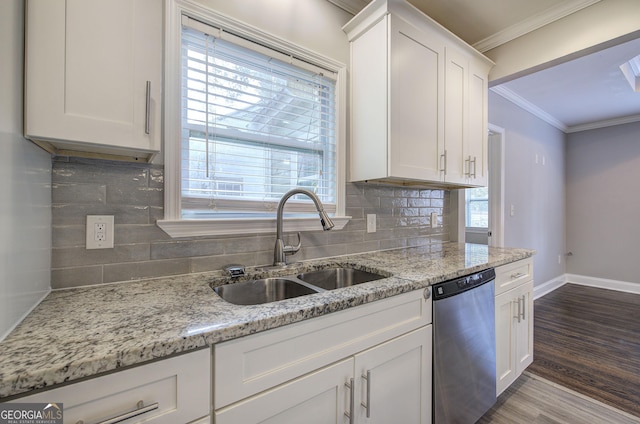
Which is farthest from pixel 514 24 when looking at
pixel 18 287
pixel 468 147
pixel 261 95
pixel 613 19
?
pixel 18 287

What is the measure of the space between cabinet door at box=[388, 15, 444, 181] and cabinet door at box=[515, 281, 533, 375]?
98cm

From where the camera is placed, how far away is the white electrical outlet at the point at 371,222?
1883mm

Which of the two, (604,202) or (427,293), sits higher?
(604,202)

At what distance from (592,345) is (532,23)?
8.97ft

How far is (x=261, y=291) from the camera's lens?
129 centimetres

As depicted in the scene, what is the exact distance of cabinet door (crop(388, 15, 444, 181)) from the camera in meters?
1.56

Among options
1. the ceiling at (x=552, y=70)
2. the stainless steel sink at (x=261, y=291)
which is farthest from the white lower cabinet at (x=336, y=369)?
the ceiling at (x=552, y=70)

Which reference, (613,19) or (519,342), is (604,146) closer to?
(613,19)

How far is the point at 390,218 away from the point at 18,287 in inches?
72.1

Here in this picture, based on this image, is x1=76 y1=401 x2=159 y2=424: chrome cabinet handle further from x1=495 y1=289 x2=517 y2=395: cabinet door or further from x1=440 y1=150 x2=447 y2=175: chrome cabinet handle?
x1=440 y1=150 x2=447 y2=175: chrome cabinet handle

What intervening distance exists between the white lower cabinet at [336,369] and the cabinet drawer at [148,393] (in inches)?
1.7

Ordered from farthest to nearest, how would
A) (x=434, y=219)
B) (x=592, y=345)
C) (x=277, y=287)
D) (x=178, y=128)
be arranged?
(x=592, y=345) < (x=434, y=219) < (x=277, y=287) < (x=178, y=128)

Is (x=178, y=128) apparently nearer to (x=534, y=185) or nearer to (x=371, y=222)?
(x=371, y=222)

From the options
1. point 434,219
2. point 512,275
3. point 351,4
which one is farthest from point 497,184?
point 351,4
